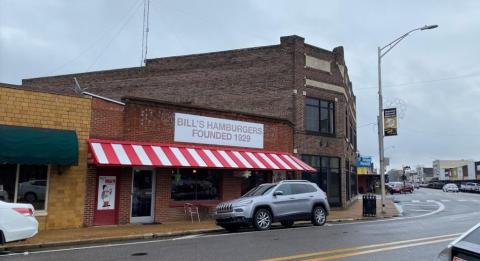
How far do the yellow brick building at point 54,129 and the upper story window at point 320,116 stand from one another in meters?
13.6

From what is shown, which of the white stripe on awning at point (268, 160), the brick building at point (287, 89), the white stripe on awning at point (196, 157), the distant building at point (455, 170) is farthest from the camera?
the distant building at point (455, 170)

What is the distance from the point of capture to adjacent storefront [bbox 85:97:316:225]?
1794 centimetres

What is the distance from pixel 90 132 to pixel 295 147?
39.2ft

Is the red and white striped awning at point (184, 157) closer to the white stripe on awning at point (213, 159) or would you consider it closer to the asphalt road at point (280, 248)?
the white stripe on awning at point (213, 159)

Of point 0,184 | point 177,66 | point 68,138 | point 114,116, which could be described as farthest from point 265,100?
point 0,184

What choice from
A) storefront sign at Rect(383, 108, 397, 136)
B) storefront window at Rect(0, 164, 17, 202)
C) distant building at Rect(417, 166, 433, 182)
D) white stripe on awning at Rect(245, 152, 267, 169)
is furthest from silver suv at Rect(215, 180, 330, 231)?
distant building at Rect(417, 166, 433, 182)

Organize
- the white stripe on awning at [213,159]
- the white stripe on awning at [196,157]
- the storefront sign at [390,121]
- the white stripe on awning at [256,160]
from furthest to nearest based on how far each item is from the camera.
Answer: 1. the storefront sign at [390,121]
2. the white stripe on awning at [256,160]
3. the white stripe on awning at [213,159]
4. the white stripe on awning at [196,157]

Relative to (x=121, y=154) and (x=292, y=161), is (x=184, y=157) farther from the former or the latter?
(x=292, y=161)

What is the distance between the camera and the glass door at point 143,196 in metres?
18.9

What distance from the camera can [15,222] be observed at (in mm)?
11516

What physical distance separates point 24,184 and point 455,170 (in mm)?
126932

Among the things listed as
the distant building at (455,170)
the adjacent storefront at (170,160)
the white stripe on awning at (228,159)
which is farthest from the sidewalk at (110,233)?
the distant building at (455,170)

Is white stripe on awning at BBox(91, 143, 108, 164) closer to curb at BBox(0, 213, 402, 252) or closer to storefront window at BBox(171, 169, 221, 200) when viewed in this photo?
curb at BBox(0, 213, 402, 252)

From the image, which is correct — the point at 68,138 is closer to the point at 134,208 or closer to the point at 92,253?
the point at 134,208
